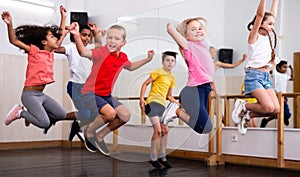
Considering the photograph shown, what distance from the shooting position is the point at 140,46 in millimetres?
3438

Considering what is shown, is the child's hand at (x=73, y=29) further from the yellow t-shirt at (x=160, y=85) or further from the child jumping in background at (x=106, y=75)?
the yellow t-shirt at (x=160, y=85)

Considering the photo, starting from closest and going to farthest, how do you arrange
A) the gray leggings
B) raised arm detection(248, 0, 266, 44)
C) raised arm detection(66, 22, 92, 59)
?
raised arm detection(248, 0, 266, 44), raised arm detection(66, 22, 92, 59), the gray leggings

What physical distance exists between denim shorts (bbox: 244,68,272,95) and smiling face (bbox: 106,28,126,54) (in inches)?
39.1

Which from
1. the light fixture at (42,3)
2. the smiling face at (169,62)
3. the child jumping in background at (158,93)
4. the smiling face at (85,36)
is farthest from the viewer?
the light fixture at (42,3)

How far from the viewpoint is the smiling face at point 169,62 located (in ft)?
13.2

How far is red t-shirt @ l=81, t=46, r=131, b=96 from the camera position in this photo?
3094 mm

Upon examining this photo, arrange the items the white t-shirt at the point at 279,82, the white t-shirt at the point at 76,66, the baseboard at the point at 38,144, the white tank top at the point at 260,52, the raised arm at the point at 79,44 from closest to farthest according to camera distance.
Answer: the raised arm at the point at 79,44, the white tank top at the point at 260,52, the white t-shirt at the point at 76,66, the white t-shirt at the point at 279,82, the baseboard at the point at 38,144

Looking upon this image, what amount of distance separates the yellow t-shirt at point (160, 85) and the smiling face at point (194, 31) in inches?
47.0

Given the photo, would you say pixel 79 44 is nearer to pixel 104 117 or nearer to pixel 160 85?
pixel 104 117

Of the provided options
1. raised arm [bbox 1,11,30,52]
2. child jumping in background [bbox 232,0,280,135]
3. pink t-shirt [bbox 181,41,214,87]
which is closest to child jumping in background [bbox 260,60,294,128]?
child jumping in background [bbox 232,0,280,135]

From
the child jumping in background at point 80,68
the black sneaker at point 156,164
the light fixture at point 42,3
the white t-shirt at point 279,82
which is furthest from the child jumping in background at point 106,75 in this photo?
the light fixture at point 42,3

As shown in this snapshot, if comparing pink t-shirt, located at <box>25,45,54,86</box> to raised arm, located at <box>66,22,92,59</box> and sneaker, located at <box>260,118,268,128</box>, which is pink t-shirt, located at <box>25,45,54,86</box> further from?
sneaker, located at <box>260,118,268,128</box>

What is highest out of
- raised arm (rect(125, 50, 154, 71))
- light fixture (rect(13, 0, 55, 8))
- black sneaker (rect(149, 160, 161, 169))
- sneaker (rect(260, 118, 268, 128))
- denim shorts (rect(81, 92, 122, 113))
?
light fixture (rect(13, 0, 55, 8))

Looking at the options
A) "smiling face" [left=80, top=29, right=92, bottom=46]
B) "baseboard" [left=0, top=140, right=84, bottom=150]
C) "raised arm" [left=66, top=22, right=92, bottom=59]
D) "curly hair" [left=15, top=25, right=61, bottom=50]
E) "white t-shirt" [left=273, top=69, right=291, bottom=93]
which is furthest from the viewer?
"baseboard" [left=0, top=140, right=84, bottom=150]
